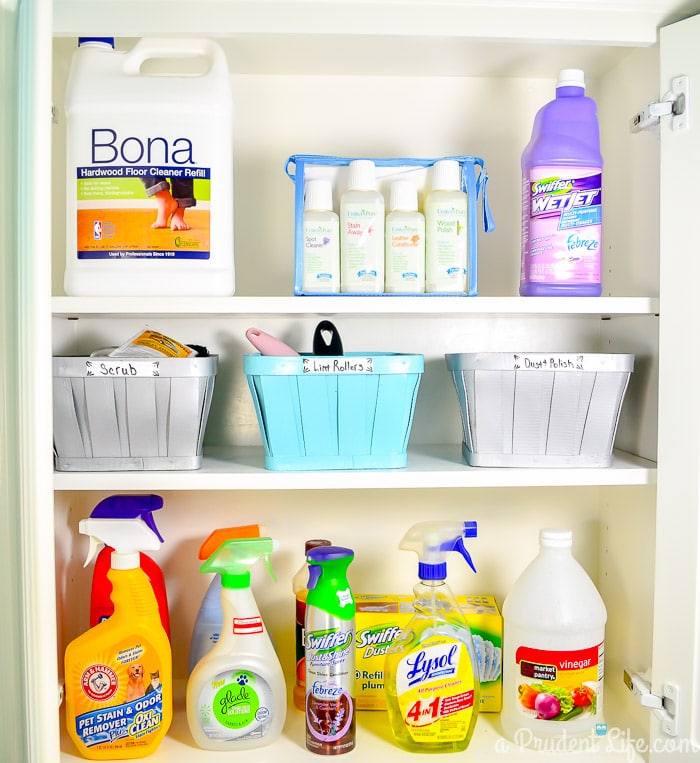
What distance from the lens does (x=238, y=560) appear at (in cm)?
119

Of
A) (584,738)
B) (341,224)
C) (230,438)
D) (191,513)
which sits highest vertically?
(341,224)

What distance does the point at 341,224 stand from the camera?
1146 mm

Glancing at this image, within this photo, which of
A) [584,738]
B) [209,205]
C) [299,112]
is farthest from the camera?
[299,112]

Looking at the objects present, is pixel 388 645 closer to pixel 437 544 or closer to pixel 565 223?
pixel 437 544

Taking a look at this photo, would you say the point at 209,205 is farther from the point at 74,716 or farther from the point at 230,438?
the point at 74,716

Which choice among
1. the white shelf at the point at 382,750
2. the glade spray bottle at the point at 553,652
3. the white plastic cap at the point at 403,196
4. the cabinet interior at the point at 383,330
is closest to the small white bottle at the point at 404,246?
the white plastic cap at the point at 403,196

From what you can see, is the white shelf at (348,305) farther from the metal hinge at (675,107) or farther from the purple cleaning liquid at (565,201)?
the metal hinge at (675,107)

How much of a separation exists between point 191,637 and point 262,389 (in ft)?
1.77

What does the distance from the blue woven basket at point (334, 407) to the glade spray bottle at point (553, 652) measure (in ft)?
0.95

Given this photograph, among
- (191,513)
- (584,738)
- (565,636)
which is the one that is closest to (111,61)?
(191,513)

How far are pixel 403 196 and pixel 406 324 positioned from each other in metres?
0.32

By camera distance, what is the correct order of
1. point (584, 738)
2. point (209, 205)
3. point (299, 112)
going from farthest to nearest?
point (299, 112), point (584, 738), point (209, 205)

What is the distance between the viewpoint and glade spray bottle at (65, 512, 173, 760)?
115 centimetres

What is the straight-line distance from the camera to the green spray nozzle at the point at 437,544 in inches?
47.2
